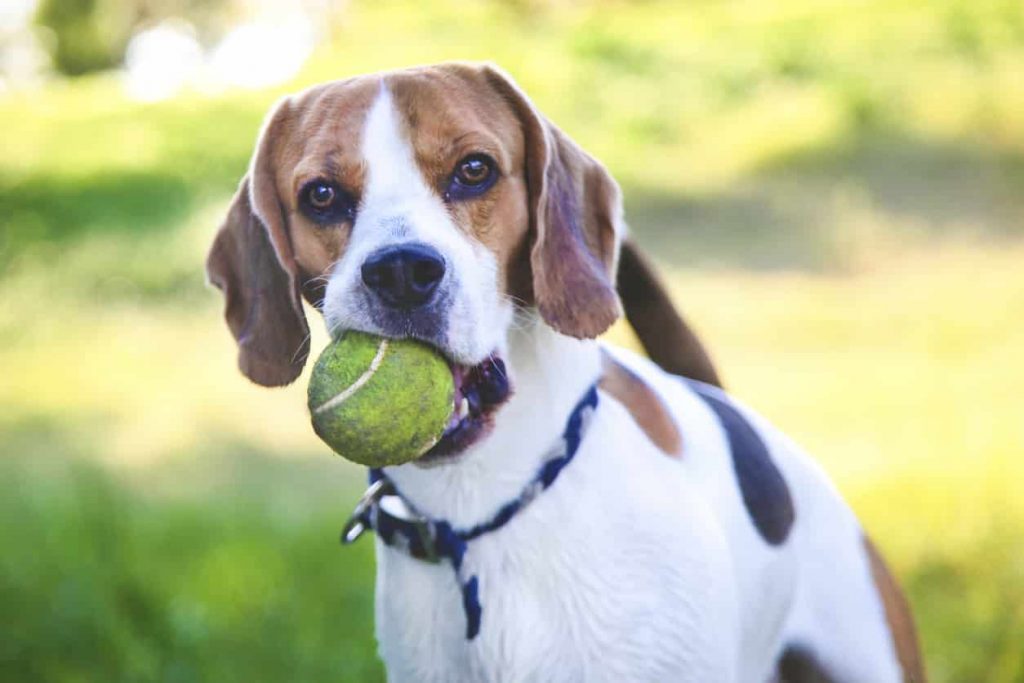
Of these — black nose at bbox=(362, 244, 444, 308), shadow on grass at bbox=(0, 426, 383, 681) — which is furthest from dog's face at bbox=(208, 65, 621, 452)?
shadow on grass at bbox=(0, 426, 383, 681)

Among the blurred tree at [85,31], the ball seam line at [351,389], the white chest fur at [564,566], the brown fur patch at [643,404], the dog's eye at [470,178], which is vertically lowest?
the blurred tree at [85,31]

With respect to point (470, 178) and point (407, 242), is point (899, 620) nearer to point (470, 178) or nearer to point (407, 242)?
point (470, 178)

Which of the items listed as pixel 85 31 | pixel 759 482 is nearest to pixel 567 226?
pixel 759 482

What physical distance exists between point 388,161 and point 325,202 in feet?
0.50

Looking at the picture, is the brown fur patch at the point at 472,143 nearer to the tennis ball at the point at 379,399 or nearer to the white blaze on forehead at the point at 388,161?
the white blaze on forehead at the point at 388,161

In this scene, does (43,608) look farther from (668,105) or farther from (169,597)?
(668,105)

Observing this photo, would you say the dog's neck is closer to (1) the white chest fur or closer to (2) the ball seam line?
(1) the white chest fur

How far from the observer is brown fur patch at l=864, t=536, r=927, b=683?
3234 millimetres

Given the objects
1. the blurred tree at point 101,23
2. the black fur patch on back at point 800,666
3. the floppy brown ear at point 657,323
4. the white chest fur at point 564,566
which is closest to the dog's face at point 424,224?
the white chest fur at point 564,566

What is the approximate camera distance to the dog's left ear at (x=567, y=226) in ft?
8.70

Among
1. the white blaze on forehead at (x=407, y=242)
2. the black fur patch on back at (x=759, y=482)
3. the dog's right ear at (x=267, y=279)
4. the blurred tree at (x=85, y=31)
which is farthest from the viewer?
the blurred tree at (x=85, y=31)

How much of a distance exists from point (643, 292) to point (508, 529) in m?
0.99

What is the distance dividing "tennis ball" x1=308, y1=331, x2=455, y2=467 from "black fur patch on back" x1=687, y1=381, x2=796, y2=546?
93 cm

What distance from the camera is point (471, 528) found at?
106 inches
